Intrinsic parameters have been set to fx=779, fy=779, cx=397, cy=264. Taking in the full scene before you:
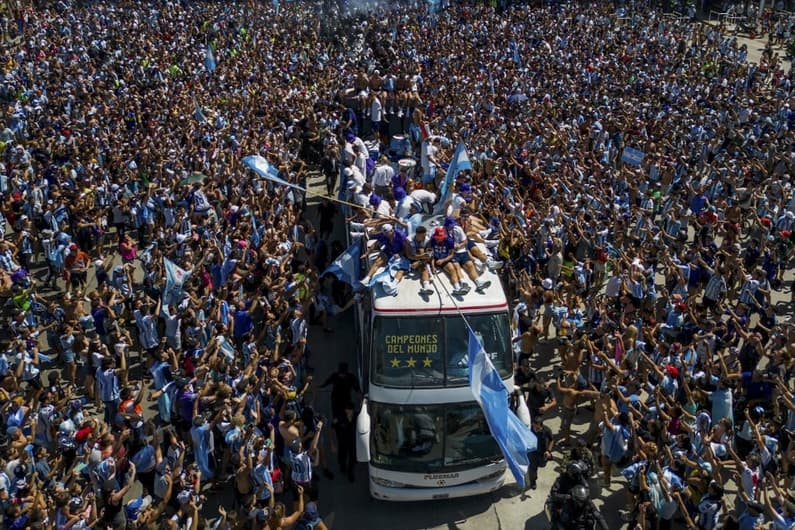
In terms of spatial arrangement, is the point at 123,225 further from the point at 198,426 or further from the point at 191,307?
the point at 198,426

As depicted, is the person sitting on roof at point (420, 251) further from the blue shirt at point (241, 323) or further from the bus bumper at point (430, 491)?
the blue shirt at point (241, 323)

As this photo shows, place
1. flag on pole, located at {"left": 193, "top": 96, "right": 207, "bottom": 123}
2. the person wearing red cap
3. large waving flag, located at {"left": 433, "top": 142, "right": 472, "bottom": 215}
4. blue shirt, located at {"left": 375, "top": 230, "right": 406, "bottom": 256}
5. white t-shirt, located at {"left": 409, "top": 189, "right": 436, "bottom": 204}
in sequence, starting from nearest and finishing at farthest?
the person wearing red cap, blue shirt, located at {"left": 375, "top": 230, "right": 406, "bottom": 256}, large waving flag, located at {"left": 433, "top": 142, "right": 472, "bottom": 215}, white t-shirt, located at {"left": 409, "top": 189, "right": 436, "bottom": 204}, flag on pole, located at {"left": 193, "top": 96, "right": 207, "bottom": 123}

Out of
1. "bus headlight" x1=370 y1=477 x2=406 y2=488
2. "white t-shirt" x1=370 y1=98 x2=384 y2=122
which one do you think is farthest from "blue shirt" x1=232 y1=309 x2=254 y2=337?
"white t-shirt" x1=370 y1=98 x2=384 y2=122

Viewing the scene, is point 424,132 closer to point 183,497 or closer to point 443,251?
point 443,251

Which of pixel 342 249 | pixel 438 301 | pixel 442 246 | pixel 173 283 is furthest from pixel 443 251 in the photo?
pixel 342 249

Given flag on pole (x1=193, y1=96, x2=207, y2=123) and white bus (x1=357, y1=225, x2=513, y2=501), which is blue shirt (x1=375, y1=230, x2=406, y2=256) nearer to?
white bus (x1=357, y1=225, x2=513, y2=501)
